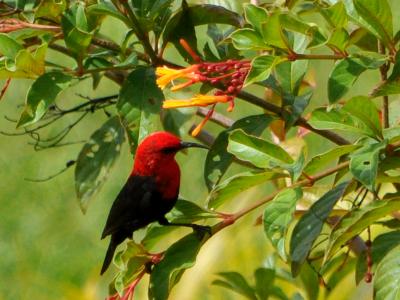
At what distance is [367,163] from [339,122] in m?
0.14

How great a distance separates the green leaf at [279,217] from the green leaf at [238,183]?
53 mm

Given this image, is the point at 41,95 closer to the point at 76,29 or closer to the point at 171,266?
the point at 76,29

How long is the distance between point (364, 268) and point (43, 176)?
4254 millimetres

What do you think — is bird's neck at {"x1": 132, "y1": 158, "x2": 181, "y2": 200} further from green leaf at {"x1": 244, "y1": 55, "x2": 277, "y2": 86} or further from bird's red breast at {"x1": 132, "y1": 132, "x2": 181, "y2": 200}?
green leaf at {"x1": 244, "y1": 55, "x2": 277, "y2": 86}

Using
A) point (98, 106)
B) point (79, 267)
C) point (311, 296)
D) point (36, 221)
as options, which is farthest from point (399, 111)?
point (36, 221)

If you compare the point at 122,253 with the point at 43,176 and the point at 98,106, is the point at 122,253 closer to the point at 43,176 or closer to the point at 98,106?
the point at 98,106

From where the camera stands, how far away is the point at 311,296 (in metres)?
2.79

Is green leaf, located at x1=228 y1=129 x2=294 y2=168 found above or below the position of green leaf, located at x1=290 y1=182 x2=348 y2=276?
above

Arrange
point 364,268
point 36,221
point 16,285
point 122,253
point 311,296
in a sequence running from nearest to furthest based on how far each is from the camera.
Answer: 1. point 122,253
2. point 364,268
3. point 311,296
4. point 16,285
5. point 36,221

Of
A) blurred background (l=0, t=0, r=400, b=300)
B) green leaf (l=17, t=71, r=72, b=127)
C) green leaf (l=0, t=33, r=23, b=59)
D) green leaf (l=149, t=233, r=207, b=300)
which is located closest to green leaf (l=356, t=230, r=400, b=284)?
green leaf (l=149, t=233, r=207, b=300)

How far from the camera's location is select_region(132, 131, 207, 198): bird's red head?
3.06 m

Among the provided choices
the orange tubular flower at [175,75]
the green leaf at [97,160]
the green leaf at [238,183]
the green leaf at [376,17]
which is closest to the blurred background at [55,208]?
the green leaf at [97,160]

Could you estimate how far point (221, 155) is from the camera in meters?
2.28

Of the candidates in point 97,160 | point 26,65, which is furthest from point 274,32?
point 97,160
